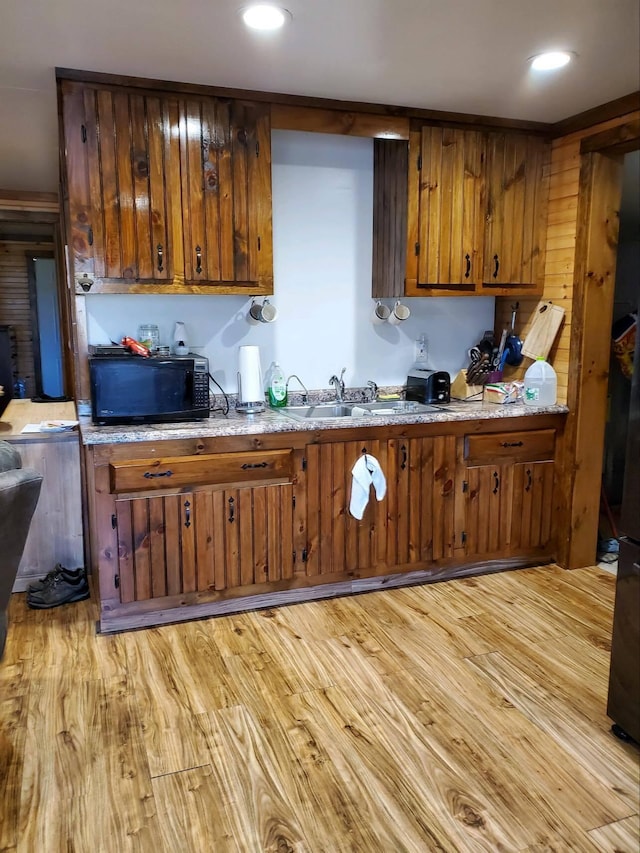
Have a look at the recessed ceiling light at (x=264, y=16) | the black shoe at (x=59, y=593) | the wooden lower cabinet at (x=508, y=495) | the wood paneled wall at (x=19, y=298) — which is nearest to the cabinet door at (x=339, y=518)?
the wooden lower cabinet at (x=508, y=495)

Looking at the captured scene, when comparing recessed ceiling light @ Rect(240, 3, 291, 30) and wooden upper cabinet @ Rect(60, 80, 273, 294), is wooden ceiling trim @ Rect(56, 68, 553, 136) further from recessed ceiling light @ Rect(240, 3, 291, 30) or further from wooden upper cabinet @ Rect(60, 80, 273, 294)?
recessed ceiling light @ Rect(240, 3, 291, 30)

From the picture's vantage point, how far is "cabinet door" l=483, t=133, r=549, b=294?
3.30 m

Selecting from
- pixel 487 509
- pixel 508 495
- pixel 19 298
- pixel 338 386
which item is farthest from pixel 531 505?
pixel 19 298

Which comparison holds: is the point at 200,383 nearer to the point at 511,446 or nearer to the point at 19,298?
the point at 511,446

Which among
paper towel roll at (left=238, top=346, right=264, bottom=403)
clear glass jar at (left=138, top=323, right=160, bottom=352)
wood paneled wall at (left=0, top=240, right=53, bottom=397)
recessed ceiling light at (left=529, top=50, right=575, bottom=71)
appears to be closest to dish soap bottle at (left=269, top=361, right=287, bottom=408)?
paper towel roll at (left=238, top=346, right=264, bottom=403)

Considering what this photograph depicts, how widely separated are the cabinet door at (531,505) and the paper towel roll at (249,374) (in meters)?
1.36

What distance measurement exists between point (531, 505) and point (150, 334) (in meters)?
2.08

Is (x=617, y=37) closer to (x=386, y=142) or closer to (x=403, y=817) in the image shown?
(x=386, y=142)

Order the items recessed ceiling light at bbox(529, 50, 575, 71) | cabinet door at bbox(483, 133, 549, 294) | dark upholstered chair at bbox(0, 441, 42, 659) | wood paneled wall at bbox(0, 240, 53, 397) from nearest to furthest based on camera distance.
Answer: dark upholstered chair at bbox(0, 441, 42, 659) < recessed ceiling light at bbox(529, 50, 575, 71) < cabinet door at bbox(483, 133, 549, 294) < wood paneled wall at bbox(0, 240, 53, 397)

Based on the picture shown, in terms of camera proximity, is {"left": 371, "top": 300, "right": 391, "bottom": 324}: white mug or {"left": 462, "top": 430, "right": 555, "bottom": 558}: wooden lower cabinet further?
{"left": 371, "top": 300, "right": 391, "bottom": 324}: white mug

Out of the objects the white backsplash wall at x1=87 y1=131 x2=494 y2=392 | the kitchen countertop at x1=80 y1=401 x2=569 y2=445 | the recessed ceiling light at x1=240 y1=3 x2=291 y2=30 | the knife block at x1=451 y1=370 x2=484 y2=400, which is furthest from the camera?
the knife block at x1=451 y1=370 x2=484 y2=400

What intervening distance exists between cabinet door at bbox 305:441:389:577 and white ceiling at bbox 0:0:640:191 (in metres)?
1.54

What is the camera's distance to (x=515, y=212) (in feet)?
11.0

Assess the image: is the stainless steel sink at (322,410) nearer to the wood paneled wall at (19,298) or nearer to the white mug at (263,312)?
the white mug at (263,312)
